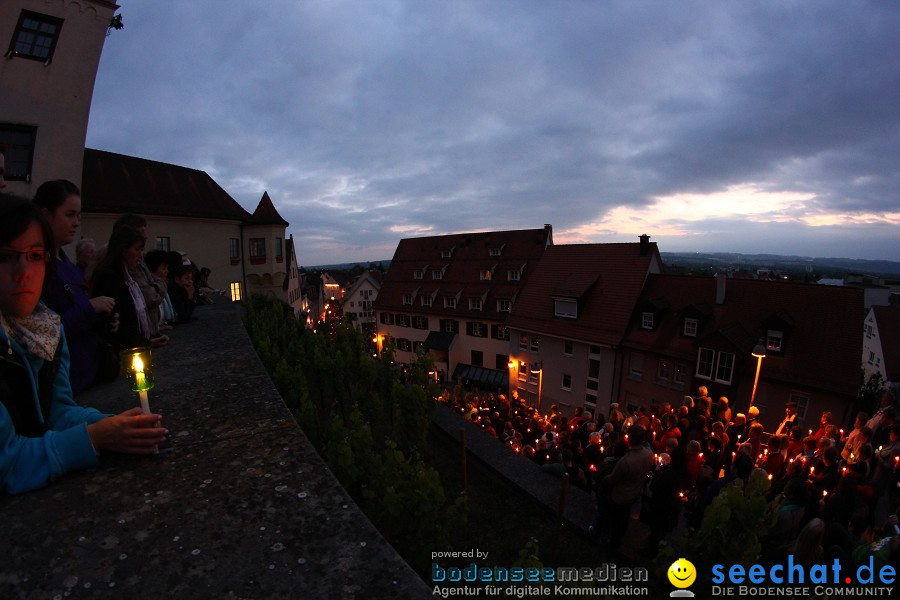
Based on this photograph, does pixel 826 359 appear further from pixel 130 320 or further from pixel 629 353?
pixel 130 320

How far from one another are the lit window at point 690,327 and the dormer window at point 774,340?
3.17m

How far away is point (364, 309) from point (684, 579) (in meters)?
65.5

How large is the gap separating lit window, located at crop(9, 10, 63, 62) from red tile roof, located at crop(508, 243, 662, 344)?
28.0m

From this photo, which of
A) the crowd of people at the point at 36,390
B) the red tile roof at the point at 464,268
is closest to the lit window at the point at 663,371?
the red tile roof at the point at 464,268

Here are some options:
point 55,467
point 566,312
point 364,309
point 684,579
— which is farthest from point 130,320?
point 364,309

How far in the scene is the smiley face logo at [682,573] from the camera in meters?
4.35

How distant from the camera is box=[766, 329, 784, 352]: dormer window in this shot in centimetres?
1992

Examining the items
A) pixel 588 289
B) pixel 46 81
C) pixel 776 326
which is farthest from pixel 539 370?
pixel 46 81

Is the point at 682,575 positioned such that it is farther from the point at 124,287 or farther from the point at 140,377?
the point at 124,287

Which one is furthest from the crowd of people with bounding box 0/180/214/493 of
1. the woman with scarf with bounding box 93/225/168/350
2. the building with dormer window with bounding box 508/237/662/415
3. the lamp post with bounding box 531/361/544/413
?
the lamp post with bounding box 531/361/544/413

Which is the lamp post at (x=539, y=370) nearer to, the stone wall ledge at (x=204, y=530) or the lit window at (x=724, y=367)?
the lit window at (x=724, y=367)

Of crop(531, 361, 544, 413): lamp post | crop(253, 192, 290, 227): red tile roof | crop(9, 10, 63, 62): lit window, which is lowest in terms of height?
crop(531, 361, 544, 413): lamp post

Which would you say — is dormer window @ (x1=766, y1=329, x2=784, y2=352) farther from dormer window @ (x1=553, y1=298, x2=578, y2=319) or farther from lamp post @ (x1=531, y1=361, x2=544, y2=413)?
lamp post @ (x1=531, y1=361, x2=544, y2=413)

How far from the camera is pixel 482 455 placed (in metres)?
9.02
